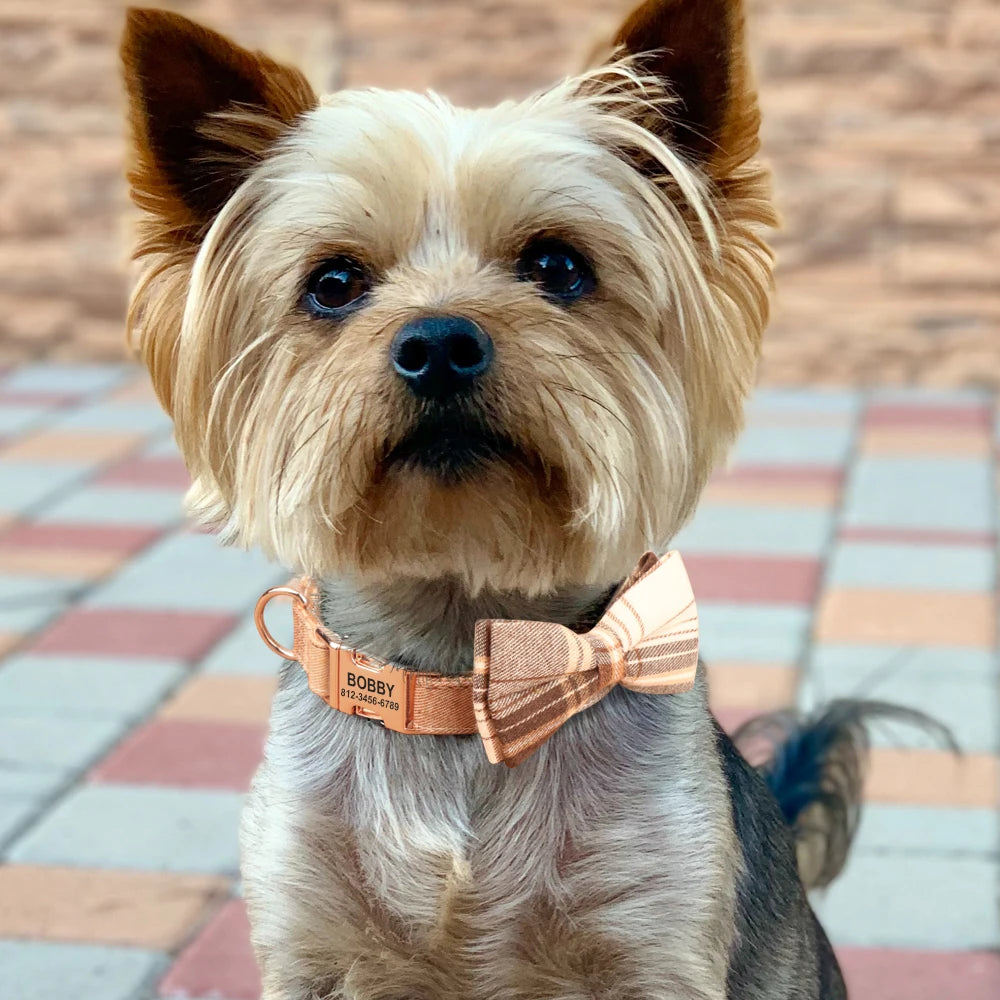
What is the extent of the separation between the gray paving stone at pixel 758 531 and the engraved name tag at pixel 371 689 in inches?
107

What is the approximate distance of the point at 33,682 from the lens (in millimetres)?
4047

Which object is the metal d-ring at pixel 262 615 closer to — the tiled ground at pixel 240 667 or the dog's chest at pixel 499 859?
the dog's chest at pixel 499 859

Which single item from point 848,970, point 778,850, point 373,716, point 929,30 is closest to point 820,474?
point 929,30

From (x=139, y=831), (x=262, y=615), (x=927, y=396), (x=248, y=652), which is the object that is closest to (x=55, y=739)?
(x=139, y=831)

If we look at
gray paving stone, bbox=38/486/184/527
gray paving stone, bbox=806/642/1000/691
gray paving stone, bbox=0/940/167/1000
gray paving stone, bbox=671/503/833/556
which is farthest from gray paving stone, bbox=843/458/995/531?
gray paving stone, bbox=0/940/167/1000

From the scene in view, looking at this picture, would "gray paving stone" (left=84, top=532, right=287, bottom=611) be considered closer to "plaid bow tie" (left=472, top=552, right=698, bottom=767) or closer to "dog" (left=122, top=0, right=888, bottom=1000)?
"dog" (left=122, top=0, right=888, bottom=1000)

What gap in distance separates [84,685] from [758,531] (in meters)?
2.01

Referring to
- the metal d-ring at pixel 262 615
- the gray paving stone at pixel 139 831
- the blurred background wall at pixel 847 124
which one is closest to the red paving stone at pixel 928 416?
the blurred background wall at pixel 847 124

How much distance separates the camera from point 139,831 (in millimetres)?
3322

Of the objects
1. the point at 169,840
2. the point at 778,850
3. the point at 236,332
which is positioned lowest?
the point at 169,840

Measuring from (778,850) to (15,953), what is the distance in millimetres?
1313

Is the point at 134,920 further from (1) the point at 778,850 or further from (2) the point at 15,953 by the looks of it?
(1) the point at 778,850

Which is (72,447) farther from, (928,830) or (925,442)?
(928,830)

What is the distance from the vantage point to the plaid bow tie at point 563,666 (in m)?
2.03
